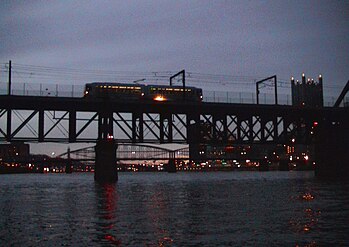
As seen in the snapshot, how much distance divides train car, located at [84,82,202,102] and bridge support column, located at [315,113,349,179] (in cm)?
3198

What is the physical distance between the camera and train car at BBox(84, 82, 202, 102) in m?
92.2

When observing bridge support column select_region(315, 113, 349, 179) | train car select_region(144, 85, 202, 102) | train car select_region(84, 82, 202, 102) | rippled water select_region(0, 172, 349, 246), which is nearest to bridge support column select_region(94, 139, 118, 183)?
train car select_region(84, 82, 202, 102)

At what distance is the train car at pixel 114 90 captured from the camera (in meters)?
92.1

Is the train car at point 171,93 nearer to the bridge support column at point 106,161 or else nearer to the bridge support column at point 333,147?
the bridge support column at point 106,161

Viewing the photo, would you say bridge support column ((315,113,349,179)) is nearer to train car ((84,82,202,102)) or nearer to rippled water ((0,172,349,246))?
train car ((84,82,202,102))

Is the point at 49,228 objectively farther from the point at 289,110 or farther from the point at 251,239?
the point at 289,110

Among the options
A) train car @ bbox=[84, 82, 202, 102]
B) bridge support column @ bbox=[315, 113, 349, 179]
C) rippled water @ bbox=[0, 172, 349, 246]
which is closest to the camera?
rippled water @ bbox=[0, 172, 349, 246]

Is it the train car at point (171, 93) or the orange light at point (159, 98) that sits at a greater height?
the train car at point (171, 93)

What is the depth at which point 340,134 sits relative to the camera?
111 metres

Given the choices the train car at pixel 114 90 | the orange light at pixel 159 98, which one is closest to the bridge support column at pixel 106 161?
the train car at pixel 114 90

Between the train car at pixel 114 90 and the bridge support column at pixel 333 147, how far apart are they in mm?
40901

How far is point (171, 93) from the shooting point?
96000mm

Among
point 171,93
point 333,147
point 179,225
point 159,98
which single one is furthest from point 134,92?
point 179,225

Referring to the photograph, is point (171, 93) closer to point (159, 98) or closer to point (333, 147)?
point (159, 98)
